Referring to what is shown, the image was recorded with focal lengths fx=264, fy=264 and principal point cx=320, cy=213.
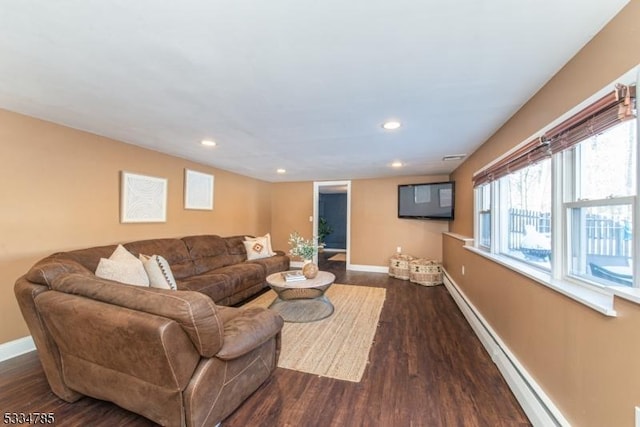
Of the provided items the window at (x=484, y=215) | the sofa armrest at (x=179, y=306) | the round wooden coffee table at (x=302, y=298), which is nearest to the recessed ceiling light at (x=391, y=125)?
the window at (x=484, y=215)

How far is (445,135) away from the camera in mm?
2873

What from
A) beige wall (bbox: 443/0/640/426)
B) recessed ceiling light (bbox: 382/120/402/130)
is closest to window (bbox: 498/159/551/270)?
beige wall (bbox: 443/0/640/426)

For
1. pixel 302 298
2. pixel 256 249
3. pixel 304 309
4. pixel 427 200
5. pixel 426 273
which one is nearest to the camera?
pixel 302 298

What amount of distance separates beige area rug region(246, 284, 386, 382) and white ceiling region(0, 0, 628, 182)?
2148mm

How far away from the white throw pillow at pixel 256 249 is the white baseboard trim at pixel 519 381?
3.32 m

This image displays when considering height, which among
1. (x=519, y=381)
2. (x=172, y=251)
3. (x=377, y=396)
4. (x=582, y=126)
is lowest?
(x=377, y=396)

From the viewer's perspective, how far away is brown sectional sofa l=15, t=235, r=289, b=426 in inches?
52.2

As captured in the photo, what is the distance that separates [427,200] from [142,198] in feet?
15.7

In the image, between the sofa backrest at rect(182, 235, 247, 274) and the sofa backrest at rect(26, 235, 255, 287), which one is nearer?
the sofa backrest at rect(26, 235, 255, 287)

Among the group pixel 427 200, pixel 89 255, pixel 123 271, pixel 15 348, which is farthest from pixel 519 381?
pixel 15 348

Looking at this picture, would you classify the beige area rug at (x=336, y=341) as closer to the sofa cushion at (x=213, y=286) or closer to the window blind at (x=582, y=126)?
the sofa cushion at (x=213, y=286)

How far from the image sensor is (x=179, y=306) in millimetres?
1318

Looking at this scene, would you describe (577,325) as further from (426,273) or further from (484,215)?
(426,273)

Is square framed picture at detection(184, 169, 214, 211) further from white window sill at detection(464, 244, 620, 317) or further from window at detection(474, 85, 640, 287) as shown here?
white window sill at detection(464, 244, 620, 317)
